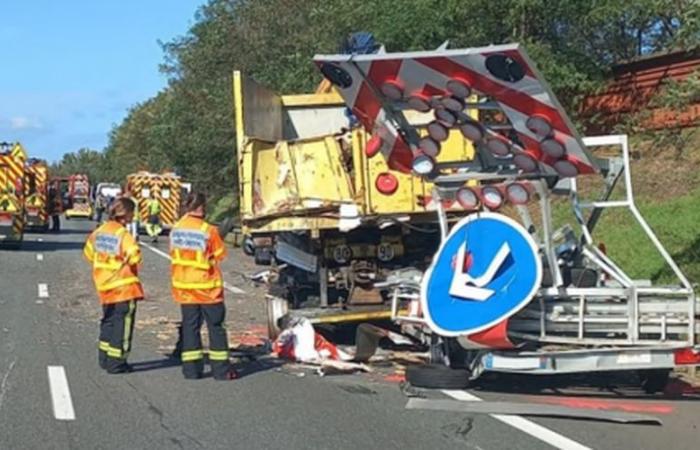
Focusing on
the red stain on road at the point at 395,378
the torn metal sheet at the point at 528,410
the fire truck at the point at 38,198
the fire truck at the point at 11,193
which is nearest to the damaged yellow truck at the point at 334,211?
the red stain on road at the point at 395,378

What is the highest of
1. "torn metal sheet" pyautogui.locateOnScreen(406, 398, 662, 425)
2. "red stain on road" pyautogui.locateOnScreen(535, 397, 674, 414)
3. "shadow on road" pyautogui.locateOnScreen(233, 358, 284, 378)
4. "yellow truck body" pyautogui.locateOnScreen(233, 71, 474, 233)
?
"yellow truck body" pyautogui.locateOnScreen(233, 71, 474, 233)

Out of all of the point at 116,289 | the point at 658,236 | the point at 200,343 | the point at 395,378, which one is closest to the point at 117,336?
the point at 116,289

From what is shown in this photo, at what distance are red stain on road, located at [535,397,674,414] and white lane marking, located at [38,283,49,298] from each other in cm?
1030

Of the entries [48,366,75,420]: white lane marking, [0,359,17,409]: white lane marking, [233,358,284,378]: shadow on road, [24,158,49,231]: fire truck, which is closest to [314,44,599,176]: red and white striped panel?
[233,358,284,378]: shadow on road

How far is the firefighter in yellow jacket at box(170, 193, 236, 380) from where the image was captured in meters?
9.86

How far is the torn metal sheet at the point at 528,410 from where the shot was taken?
827cm

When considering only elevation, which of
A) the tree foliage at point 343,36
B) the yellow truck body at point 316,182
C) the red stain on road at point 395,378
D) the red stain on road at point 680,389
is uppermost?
the tree foliage at point 343,36

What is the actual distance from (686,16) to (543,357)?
14.2 feet

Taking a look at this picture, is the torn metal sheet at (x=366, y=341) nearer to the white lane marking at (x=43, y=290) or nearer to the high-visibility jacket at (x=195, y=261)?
the high-visibility jacket at (x=195, y=261)

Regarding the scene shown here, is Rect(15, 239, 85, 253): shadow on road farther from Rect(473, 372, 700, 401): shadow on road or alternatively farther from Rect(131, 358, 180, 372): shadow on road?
Rect(473, 372, 700, 401): shadow on road

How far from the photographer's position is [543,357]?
8.64 metres

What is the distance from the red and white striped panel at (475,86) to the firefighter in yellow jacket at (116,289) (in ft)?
8.40

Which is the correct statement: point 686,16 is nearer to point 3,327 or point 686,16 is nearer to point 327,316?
point 327,316

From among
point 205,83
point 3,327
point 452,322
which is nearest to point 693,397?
point 452,322
